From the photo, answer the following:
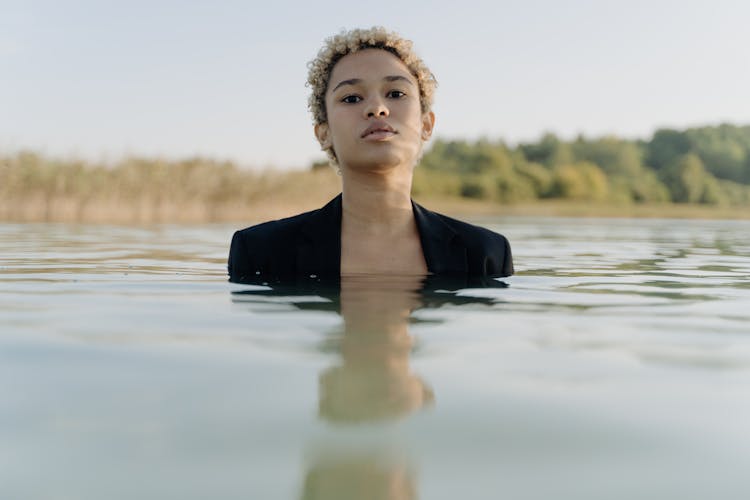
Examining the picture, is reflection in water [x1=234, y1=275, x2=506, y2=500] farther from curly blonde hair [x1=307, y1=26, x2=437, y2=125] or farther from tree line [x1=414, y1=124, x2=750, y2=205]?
tree line [x1=414, y1=124, x2=750, y2=205]

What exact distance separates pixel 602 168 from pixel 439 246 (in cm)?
5769

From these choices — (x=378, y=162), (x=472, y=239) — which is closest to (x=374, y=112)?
(x=378, y=162)

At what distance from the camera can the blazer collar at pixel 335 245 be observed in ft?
12.4

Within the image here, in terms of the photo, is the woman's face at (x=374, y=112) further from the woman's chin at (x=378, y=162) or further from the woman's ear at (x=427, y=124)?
the woman's ear at (x=427, y=124)

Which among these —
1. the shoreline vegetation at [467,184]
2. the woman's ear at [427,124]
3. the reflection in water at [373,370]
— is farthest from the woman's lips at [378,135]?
the shoreline vegetation at [467,184]

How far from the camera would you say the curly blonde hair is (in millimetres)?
3855

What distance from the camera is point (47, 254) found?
Result: 6059mm

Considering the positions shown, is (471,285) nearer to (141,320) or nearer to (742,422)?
(141,320)

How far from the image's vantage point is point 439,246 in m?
3.85

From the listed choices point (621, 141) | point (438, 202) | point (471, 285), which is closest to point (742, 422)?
point (471, 285)

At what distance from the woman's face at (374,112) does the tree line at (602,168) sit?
37683mm

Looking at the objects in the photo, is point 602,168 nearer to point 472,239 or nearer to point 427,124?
point 427,124

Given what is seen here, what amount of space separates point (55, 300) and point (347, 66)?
5.32 ft

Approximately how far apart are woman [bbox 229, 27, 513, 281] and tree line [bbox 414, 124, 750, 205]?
123 ft
